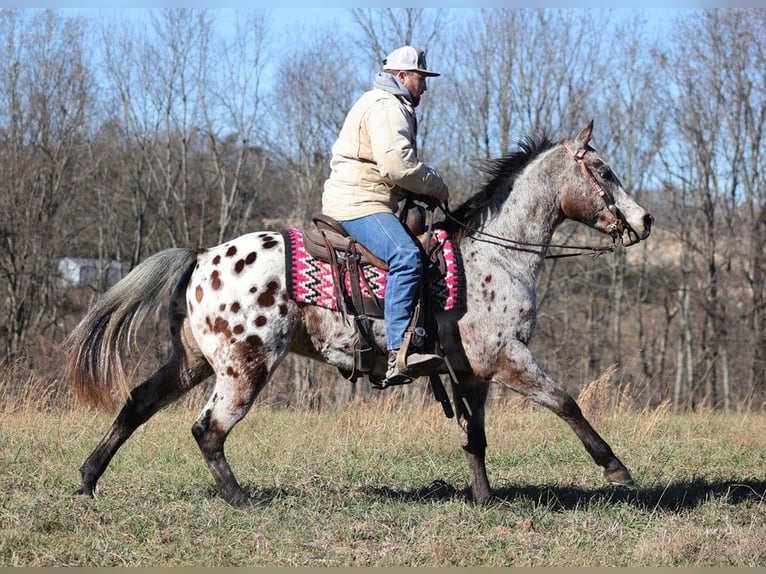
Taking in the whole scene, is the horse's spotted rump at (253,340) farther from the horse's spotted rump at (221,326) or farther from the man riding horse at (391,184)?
the man riding horse at (391,184)

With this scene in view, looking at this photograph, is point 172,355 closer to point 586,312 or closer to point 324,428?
point 324,428

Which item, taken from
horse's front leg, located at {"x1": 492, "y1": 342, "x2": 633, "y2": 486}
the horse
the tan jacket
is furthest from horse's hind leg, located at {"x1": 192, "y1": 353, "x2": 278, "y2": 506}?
horse's front leg, located at {"x1": 492, "y1": 342, "x2": 633, "y2": 486}

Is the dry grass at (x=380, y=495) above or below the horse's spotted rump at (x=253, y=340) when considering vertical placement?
below

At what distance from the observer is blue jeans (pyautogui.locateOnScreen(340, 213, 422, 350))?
6.03 metres

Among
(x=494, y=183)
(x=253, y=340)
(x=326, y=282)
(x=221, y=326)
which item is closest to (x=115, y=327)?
(x=221, y=326)

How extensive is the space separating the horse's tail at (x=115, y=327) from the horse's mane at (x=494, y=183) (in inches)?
73.6

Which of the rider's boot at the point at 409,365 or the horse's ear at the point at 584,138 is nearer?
the rider's boot at the point at 409,365

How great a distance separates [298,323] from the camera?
6277 millimetres

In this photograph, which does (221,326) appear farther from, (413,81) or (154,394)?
(413,81)

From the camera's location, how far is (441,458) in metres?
8.00

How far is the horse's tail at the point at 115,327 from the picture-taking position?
631 centimetres

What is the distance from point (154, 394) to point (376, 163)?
2185 millimetres

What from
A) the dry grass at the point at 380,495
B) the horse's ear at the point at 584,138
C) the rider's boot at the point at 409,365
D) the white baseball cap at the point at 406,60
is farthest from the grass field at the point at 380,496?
the white baseball cap at the point at 406,60

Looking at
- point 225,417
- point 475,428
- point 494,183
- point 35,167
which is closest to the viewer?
point 225,417
